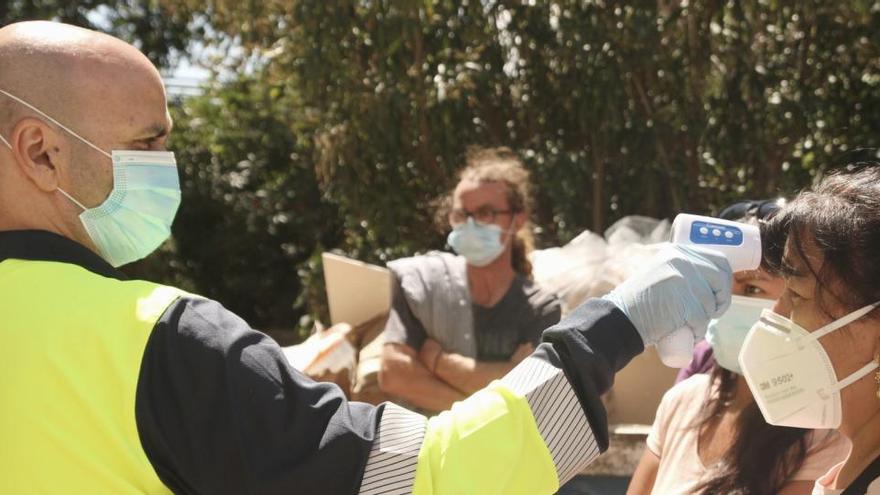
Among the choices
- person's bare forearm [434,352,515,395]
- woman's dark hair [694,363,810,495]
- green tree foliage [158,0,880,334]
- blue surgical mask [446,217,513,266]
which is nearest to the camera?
woman's dark hair [694,363,810,495]

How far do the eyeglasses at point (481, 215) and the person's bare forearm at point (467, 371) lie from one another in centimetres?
56

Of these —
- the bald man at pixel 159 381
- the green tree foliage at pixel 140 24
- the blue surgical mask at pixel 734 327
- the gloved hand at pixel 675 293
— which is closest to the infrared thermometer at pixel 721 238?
the gloved hand at pixel 675 293

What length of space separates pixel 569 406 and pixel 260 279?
7601mm

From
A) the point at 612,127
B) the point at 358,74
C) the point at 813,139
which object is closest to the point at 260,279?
the point at 358,74

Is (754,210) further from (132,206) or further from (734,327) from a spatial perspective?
(132,206)

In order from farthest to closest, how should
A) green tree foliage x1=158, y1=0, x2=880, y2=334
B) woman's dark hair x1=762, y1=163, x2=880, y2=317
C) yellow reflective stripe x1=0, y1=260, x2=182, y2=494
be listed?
1. green tree foliage x1=158, y1=0, x2=880, y2=334
2. woman's dark hair x1=762, y1=163, x2=880, y2=317
3. yellow reflective stripe x1=0, y1=260, x2=182, y2=494

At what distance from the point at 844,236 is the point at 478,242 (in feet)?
6.90

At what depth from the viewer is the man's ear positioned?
164 cm

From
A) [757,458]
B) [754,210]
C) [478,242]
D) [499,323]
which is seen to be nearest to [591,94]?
[478,242]

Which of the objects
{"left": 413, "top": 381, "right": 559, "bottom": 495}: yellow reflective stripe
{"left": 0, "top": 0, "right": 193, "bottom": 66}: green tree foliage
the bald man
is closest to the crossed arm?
the bald man

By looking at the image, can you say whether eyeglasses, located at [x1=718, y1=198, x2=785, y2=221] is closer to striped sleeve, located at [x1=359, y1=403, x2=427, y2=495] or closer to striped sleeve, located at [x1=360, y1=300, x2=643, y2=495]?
striped sleeve, located at [x1=360, y1=300, x2=643, y2=495]

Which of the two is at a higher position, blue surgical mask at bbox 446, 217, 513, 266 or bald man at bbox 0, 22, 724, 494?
bald man at bbox 0, 22, 724, 494

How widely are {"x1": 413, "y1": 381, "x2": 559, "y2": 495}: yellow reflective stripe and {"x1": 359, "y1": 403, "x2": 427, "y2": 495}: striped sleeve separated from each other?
0.01 meters

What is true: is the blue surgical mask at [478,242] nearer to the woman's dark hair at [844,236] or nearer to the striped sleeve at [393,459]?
the woman's dark hair at [844,236]
